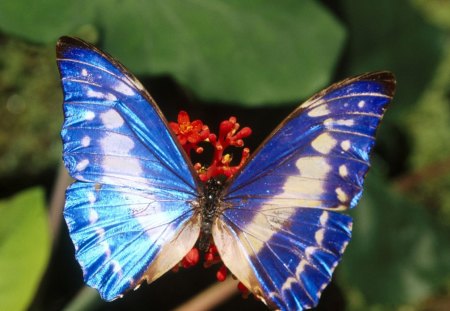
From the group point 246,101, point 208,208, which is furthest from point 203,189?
point 246,101

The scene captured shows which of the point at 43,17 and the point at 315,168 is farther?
the point at 43,17

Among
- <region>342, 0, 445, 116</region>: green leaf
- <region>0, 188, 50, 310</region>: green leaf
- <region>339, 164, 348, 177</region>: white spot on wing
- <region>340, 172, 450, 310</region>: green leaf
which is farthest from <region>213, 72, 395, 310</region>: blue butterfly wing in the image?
<region>342, 0, 445, 116</region>: green leaf

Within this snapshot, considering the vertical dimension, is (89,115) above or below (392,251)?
above

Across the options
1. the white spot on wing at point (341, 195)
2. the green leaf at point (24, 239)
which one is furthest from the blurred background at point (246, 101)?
the white spot on wing at point (341, 195)

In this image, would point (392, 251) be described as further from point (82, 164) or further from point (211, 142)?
point (82, 164)

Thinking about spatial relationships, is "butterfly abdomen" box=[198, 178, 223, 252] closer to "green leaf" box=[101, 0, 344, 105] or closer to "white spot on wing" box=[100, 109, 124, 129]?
"white spot on wing" box=[100, 109, 124, 129]

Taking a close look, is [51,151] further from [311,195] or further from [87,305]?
[311,195]

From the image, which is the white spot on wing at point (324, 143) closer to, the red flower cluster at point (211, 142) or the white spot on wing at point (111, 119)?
the red flower cluster at point (211, 142)

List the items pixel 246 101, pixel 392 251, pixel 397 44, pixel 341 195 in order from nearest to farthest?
1. pixel 341 195
2. pixel 246 101
3. pixel 392 251
4. pixel 397 44
